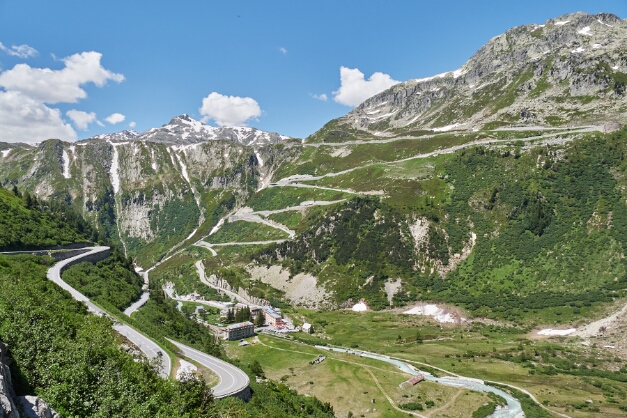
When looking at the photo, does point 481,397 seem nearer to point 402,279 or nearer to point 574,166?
point 402,279

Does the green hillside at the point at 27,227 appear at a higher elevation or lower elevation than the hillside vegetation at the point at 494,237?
higher

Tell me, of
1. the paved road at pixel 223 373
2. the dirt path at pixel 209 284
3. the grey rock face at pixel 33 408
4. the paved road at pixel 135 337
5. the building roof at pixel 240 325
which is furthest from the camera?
the dirt path at pixel 209 284

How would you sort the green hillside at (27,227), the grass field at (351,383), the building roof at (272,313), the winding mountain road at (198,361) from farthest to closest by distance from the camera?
the building roof at (272,313)
the green hillside at (27,227)
the grass field at (351,383)
the winding mountain road at (198,361)

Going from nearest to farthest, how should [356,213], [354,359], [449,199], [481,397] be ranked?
[481,397], [354,359], [449,199], [356,213]

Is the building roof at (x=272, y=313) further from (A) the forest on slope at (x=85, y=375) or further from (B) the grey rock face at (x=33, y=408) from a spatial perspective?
(B) the grey rock face at (x=33, y=408)

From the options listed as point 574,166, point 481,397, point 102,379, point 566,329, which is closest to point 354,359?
point 481,397

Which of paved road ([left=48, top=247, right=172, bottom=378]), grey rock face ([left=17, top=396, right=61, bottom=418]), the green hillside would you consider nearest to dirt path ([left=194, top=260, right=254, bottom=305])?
the green hillside

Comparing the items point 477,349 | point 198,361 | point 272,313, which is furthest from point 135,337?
point 477,349

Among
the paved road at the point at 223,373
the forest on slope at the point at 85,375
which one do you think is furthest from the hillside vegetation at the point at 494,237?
the forest on slope at the point at 85,375

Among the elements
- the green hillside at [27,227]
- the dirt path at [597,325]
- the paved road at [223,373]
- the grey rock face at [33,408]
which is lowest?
the dirt path at [597,325]
